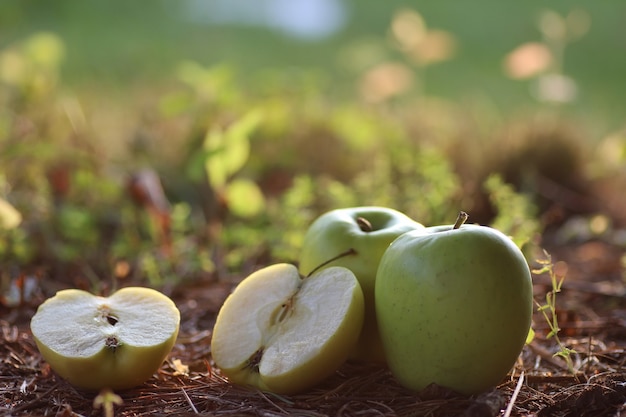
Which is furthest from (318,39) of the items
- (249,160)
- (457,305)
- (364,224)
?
(457,305)

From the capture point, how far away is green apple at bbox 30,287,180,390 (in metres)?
1.54

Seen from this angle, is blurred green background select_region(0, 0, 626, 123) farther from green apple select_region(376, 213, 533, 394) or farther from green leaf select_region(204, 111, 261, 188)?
green apple select_region(376, 213, 533, 394)

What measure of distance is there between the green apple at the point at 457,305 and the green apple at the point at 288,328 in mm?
98

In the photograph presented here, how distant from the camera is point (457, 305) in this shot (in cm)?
142

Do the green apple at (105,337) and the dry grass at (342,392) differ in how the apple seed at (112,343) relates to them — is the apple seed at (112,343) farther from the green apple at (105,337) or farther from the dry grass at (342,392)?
the dry grass at (342,392)

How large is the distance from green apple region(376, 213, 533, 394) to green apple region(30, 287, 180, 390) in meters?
0.49

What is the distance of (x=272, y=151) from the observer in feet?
13.4

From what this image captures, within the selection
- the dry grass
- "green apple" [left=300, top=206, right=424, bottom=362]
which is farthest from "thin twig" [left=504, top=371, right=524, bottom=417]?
"green apple" [left=300, top=206, right=424, bottom=362]

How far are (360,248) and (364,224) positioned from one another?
0.10 metres

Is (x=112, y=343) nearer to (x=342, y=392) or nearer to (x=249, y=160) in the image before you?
(x=342, y=392)

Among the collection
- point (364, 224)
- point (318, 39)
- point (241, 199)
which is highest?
point (364, 224)

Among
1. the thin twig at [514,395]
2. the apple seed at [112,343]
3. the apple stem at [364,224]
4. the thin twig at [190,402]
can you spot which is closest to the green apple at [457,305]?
the thin twig at [514,395]

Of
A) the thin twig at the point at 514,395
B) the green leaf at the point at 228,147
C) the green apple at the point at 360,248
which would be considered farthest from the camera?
the green leaf at the point at 228,147

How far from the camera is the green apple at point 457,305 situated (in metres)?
1.42
